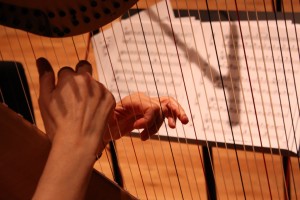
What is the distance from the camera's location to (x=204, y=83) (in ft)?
5.08

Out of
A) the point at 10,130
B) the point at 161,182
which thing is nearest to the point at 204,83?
the point at 10,130

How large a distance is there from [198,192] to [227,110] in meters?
0.75

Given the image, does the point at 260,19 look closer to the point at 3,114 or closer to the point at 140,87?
the point at 140,87

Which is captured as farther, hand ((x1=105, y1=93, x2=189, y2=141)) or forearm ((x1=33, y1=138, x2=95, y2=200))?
hand ((x1=105, y1=93, x2=189, y2=141))

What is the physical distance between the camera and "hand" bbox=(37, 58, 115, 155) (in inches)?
35.2

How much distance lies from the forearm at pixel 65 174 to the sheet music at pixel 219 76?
531mm

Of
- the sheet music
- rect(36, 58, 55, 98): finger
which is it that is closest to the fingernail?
rect(36, 58, 55, 98): finger

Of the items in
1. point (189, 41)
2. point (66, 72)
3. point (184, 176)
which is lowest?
point (184, 176)

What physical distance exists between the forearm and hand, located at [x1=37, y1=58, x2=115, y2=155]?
0.01 meters

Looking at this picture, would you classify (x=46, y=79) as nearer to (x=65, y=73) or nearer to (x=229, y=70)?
(x=65, y=73)

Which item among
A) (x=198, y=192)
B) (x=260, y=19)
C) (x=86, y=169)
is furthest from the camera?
(x=198, y=192)

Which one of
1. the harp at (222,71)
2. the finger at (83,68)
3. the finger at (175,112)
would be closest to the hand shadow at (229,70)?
the harp at (222,71)

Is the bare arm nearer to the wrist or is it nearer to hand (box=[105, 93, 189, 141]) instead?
the wrist

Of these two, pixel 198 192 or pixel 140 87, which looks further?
pixel 198 192
